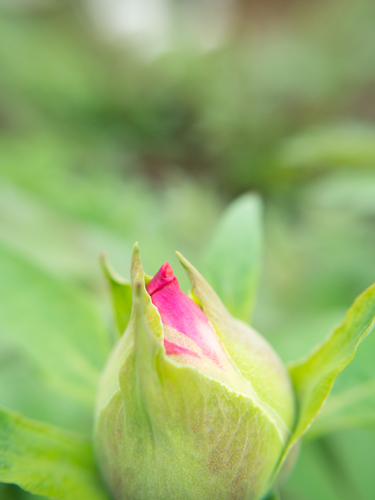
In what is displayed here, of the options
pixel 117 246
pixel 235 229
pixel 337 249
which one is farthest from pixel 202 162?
pixel 235 229

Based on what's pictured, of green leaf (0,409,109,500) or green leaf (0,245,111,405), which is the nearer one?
green leaf (0,409,109,500)

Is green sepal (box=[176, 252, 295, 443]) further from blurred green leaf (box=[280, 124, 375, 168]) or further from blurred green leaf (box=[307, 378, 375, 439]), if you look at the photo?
blurred green leaf (box=[280, 124, 375, 168])

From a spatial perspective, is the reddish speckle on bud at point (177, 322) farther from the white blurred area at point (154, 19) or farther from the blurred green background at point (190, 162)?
the white blurred area at point (154, 19)

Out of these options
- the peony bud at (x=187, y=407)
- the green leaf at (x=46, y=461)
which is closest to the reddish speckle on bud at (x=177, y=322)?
the peony bud at (x=187, y=407)

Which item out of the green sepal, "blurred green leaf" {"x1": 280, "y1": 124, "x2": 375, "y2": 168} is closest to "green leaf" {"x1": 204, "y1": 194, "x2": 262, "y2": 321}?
the green sepal

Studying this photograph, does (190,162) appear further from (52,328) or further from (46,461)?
(46,461)

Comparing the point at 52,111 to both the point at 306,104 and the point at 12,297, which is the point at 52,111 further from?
the point at 12,297
